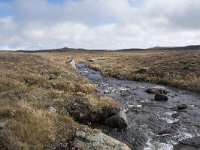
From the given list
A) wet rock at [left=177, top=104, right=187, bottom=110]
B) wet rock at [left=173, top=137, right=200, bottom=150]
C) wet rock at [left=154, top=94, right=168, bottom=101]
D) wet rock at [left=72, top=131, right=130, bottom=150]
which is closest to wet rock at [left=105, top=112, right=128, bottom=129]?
wet rock at [left=173, top=137, right=200, bottom=150]

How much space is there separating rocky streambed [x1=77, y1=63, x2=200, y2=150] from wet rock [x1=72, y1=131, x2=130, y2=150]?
273 cm

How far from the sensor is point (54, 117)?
63.3ft

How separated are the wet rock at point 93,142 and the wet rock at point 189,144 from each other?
4.39 meters

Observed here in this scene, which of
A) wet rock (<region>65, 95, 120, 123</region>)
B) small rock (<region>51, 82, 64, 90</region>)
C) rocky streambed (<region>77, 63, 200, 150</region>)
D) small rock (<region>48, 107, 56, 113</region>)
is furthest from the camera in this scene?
small rock (<region>51, 82, 64, 90</region>)

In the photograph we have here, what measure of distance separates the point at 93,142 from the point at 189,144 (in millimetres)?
6670

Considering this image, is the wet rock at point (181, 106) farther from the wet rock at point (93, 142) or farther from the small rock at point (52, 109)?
the wet rock at point (93, 142)

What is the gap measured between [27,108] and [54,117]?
159 centimetres

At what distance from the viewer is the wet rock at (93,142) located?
16594 mm

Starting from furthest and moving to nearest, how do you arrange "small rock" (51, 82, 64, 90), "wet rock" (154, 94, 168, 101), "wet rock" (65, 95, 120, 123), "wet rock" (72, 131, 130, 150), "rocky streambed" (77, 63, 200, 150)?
1. "wet rock" (154, 94, 168, 101)
2. "small rock" (51, 82, 64, 90)
3. "wet rock" (65, 95, 120, 123)
4. "rocky streambed" (77, 63, 200, 150)
5. "wet rock" (72, 131, 130, 150)

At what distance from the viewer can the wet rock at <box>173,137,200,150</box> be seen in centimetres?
1989

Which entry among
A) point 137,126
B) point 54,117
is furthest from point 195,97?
point 54,117

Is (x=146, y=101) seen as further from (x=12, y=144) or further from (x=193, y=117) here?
(x=12, y=144)

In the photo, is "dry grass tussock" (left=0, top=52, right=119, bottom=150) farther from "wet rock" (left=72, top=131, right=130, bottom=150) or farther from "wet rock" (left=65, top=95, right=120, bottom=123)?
"wet rock" (left=72, top=131, right=130, bottom=150)

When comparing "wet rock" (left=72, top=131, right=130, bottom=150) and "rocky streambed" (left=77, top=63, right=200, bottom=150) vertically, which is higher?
"wet rock" (left=72, top=131, right=130, bottom=150)
